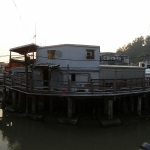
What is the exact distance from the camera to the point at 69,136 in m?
12.0

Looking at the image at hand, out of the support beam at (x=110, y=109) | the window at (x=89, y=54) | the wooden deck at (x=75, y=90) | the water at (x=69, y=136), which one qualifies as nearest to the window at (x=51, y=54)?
the window at (x=89, y=54)

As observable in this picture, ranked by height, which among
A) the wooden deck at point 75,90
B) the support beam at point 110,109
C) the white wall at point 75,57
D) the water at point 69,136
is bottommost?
the water at point 69,136

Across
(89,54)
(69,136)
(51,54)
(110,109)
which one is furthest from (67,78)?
(69,136)

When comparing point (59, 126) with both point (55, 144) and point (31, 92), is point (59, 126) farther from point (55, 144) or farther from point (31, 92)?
point (31, 92)

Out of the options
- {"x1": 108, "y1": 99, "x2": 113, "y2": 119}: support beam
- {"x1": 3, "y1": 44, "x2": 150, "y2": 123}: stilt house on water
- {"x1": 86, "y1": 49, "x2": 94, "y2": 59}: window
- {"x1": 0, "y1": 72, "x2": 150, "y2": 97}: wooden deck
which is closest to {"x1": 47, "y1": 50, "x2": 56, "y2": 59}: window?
{"x1": 3, "y1": 44, "x2": 150, "y2": 123}: stilt house on water

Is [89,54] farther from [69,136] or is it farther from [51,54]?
[69,136]

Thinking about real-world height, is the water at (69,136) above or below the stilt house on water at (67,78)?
below

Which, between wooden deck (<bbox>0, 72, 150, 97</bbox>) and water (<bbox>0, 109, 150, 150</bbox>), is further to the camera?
wooden deck (<bbox>0, 72, 150, 97</bbox>)

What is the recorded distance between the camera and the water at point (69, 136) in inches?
418

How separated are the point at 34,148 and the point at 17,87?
303 inches

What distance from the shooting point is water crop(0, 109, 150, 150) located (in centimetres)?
1062

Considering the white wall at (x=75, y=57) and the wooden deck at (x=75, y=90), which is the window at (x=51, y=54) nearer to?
the white wall at (x=75, y=57)

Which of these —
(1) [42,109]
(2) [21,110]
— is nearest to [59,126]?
(1) [42,109]

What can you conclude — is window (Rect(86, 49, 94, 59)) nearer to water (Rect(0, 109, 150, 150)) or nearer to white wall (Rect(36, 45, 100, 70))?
white wall (Rect(36, 45, 100, 70))
